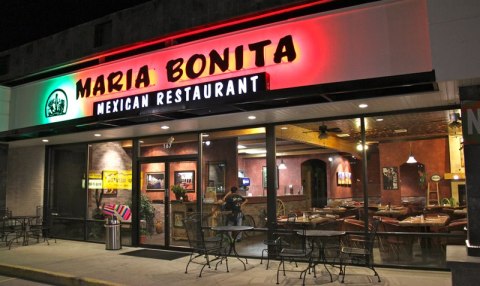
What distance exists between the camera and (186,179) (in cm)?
1073

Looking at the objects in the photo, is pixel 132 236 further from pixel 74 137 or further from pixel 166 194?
pixel 74 137

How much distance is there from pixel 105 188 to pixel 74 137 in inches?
71.8

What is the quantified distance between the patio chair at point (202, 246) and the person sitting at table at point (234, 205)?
0.57m

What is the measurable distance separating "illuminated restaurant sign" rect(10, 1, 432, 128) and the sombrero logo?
142cm

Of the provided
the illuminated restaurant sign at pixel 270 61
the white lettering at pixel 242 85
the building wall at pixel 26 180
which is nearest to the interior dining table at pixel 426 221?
the illuminated restaurant sign at pixel 270 61

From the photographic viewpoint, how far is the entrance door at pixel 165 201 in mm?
10695

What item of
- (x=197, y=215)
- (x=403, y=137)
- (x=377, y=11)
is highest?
(x=377, y=11)

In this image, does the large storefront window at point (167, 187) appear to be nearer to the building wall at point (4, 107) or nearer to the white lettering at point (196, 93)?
the white lettering at point (196, 93)

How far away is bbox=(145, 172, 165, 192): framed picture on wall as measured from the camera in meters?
11.2

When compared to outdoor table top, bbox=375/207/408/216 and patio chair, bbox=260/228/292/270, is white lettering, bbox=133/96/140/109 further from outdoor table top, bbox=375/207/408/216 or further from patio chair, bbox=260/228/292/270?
outdoor table top, bbox=375/207/408/216

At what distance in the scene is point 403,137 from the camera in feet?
28.9

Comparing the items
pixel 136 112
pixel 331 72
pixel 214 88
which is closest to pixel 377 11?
pixel 331 72

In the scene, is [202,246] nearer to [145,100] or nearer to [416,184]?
[145,100]

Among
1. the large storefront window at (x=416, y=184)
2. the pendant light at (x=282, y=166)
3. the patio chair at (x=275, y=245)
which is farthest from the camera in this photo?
the pendant light at (x=282, y=166)
